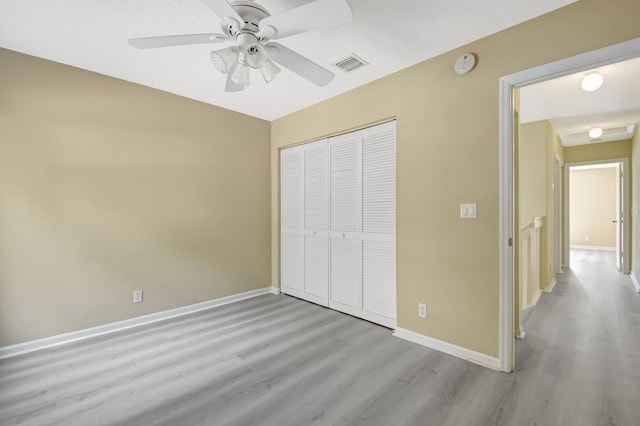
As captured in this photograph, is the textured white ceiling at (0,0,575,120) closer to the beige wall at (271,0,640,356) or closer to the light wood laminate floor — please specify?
the beige wall at (271,0,640,356)

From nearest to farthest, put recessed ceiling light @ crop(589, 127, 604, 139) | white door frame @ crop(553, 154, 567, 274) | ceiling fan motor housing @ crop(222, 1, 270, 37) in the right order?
ceiling fan motor housing @ crop(222, 1, 270, 37), recessed ceiling light @ crop(589, 127, 604, 139), white door frame @ crop(553, 154, 567, 274)

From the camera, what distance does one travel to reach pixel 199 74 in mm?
2760

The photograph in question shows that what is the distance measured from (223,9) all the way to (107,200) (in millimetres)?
2304

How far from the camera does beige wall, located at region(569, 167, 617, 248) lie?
7883 mm

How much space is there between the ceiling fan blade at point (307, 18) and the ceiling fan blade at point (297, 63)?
0.11 metres

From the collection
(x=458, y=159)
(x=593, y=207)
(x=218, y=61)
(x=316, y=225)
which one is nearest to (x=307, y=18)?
(x=218, y=61)

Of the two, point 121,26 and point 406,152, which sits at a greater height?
point 121,26

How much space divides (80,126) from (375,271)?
126 inches

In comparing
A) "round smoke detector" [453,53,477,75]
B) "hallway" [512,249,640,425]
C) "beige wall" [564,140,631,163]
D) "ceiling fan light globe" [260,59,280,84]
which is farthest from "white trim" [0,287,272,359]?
"beige wall" [564,140,631,163]

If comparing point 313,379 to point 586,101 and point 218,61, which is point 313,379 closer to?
point 218,61

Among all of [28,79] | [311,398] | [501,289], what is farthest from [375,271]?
[28,79]

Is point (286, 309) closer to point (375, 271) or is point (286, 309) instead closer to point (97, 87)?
point (375, 271)

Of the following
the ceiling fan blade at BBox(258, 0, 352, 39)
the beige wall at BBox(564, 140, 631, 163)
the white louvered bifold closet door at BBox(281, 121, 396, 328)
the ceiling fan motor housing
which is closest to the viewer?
the ceiling fan blade at BBox(258, 0, 352, 39)

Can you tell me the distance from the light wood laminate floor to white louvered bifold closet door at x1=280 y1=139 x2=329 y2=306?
0.77 metres
